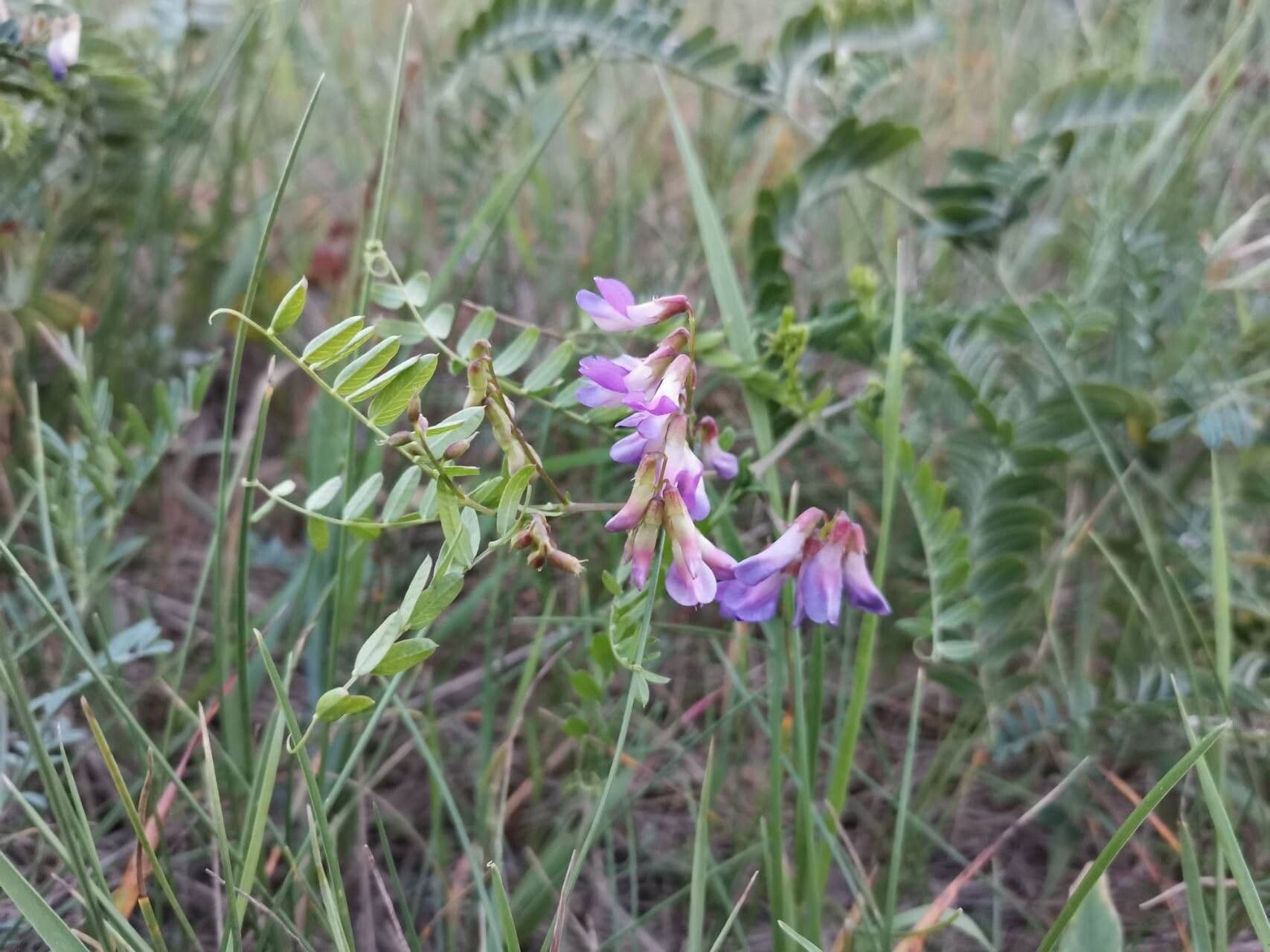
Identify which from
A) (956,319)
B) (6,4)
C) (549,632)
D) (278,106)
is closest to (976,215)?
(956,319)

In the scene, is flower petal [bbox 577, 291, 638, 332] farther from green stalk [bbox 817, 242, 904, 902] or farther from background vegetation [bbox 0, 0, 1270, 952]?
green stalk [bbox 817, 242, 904, 902]

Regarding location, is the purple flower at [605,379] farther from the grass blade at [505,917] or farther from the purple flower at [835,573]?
the grass blade at [505,917]

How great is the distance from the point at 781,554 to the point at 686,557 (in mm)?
105

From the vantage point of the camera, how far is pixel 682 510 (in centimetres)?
67

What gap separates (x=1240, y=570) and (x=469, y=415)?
0.94m

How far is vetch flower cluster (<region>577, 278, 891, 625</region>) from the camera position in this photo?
67 centimetres

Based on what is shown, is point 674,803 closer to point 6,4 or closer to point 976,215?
point 976,215

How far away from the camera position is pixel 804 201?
1.20m

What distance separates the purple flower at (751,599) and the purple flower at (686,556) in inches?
3.0

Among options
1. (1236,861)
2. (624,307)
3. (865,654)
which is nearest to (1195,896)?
(1236,861)

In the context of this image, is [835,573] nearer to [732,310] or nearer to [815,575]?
[815,575]

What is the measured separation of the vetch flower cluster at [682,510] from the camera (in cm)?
67

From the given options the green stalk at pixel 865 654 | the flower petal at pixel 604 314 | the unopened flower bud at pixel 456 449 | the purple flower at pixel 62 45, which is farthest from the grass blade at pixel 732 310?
the purple flower at pixel 62 45

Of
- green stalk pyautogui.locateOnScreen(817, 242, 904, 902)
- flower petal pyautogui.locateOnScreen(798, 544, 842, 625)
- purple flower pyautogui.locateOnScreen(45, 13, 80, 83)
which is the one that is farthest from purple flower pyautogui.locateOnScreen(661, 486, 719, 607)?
purple flower pyautogui.locateOnScreen(45, 13, 80, 83)
